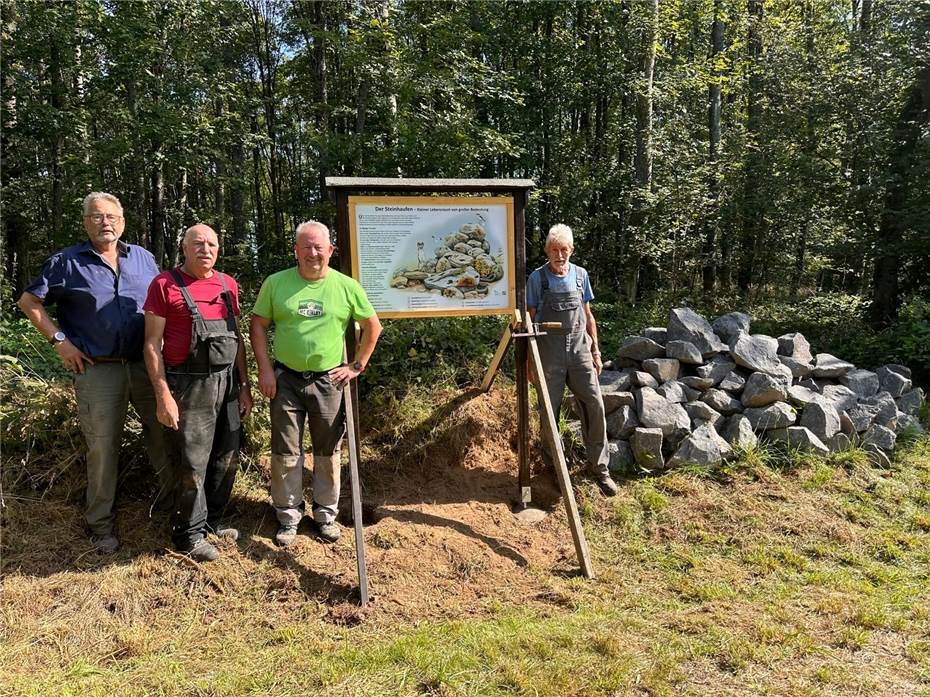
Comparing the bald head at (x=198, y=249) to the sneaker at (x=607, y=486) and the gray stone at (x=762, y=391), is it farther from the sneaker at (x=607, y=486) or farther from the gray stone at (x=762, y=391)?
the gray stone at (x=762, y=391)

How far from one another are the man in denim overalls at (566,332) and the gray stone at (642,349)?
1.20 metres

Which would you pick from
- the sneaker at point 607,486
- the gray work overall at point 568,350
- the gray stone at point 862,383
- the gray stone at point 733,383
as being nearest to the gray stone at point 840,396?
the gray stone at point 862,383

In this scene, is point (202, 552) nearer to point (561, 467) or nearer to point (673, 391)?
point (561, 467)

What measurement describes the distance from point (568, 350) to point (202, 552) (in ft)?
9.35

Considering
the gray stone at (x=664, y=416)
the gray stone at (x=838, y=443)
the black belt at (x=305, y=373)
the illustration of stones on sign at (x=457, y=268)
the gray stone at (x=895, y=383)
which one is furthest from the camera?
the gray stone at (x=895, y=383)

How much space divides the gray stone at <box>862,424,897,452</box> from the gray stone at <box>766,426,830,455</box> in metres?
0.43

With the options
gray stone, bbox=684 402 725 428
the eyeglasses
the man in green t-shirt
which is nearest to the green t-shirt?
the man in green t-shirt

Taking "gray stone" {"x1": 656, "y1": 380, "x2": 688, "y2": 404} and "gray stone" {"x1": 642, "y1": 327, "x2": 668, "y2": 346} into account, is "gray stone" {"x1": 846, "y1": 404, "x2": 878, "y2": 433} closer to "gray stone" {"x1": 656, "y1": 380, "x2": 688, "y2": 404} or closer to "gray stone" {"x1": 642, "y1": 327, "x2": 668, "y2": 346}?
"gray stone" {"x1": 656, "y1": 380, "x2": 688, "y2": 404}

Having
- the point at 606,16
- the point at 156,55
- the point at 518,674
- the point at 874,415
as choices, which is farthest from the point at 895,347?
the point at 156,55

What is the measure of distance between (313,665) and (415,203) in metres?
2.97

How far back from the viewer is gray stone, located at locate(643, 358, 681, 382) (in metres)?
5.62

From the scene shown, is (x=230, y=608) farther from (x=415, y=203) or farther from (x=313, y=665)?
(x=415, y=203)

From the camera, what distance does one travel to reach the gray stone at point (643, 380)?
5539mm

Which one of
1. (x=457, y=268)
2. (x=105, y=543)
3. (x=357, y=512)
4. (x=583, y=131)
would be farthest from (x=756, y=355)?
(x=583, y=131)
